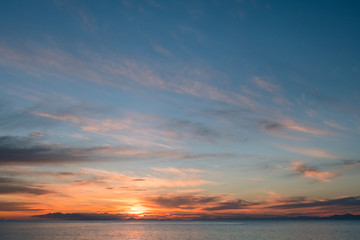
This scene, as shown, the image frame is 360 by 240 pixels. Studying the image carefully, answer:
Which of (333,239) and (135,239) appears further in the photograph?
(135,239)

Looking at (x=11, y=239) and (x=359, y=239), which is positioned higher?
(x=11, y=239)

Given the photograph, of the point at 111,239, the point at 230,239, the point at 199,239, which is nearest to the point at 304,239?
the point at 230,239

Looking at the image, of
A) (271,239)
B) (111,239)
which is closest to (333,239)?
(271,239)

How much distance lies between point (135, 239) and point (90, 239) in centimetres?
1921

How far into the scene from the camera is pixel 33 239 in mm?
132125

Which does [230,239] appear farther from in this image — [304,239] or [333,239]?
[333,239]

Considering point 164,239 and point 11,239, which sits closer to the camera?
point 11,239

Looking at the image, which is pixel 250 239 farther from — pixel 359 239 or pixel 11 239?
pixel 11 239

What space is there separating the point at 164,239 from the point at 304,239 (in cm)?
5901

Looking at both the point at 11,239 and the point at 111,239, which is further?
the point at 111,239

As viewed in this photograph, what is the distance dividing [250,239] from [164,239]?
121 ft

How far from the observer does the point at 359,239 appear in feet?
433

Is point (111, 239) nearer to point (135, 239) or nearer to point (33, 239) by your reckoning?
point (135, 239)

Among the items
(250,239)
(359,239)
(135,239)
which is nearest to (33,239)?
(135,239)
